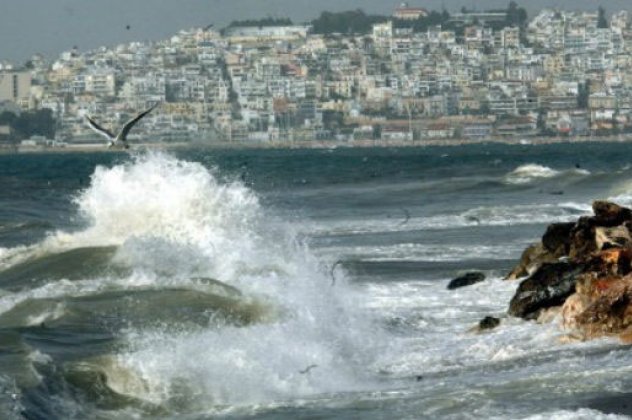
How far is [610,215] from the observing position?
26.6 meters

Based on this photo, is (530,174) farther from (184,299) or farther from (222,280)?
(184,299)

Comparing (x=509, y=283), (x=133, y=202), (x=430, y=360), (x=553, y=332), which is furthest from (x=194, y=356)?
(x=133, y=202)

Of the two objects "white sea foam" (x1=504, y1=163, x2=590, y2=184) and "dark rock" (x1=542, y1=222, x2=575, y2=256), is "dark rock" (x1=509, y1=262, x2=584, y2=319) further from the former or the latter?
"white sea foam" (x1=504, y1=163, x2=590, y2=184)

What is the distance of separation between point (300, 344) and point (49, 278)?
11040mm

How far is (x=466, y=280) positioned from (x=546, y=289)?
5930 mm

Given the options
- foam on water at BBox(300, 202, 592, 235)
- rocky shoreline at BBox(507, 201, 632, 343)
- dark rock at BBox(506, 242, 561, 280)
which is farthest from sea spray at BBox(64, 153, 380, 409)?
foam on water at BBox(300, 202, 592, 235)

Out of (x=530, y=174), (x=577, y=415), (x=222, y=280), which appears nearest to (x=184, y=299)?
(x=222, y=280)

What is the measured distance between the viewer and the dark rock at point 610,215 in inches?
1038

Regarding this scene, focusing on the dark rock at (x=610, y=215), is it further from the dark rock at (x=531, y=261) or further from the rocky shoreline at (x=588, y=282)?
the dark rock at (x=531, y=261)

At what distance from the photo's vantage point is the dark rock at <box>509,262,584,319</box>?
2278 cm

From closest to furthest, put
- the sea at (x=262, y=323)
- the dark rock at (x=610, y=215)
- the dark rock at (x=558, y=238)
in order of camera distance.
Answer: the sea at (x=262, y=323), the dark rock at (x=610, y=215), the dark rock at (x=558, y=238)

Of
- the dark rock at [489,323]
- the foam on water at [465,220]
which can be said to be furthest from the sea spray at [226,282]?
the foam on water at [465,220]

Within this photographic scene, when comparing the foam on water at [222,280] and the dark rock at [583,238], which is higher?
the dark rock at [583,238]

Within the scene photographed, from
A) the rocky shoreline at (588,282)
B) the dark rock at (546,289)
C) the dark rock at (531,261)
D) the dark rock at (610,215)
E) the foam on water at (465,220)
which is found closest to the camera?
the rocky shoreline at (588,282)
